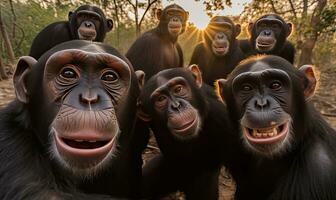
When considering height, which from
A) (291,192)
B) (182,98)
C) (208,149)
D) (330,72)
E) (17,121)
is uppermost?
(17,121)

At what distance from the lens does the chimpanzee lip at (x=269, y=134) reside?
3176mm

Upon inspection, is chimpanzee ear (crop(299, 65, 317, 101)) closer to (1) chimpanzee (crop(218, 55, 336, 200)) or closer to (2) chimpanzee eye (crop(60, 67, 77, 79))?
(1) chimpanzee (crop(218, 55, 336, 200))

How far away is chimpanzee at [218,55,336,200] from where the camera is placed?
9.99ft

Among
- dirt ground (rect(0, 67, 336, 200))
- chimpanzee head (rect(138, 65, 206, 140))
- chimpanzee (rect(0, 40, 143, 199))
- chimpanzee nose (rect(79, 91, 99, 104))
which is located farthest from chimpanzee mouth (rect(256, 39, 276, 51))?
chimpanzee nose (rect(79, 91, 99, 104))

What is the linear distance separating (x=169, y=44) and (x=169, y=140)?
13.4 feet

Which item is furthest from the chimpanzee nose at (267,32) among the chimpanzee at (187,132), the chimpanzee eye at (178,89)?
the chimpanzee eye at (178,89)

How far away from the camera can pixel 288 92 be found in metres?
3.37

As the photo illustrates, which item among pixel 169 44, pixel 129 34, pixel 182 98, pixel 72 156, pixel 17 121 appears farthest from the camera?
pixel 129 34

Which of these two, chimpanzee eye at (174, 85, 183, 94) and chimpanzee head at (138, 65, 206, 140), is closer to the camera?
chimpanzee head at (138, 65, 206, 140)

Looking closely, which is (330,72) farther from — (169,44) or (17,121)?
(17,121)

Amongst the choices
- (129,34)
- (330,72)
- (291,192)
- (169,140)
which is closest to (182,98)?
(169,140)

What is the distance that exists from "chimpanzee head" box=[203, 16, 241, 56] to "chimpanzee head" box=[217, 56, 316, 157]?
3.96 meters

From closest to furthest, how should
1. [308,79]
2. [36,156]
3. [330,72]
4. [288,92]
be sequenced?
1. [36,156]
2. [288,92]
3. [308,79]
4. [330,72]

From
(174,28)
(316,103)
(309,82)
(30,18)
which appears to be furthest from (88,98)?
(30,18)
